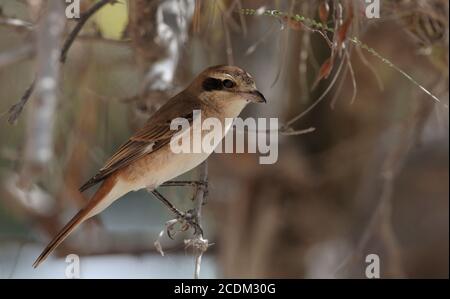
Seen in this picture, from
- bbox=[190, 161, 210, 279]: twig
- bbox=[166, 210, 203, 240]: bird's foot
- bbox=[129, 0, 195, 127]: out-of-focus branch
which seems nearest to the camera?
bbox=[190, 161, 210, 279]: twig

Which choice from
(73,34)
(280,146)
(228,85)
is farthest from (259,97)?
(280,146)

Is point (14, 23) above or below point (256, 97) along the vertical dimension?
above

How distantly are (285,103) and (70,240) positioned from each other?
1.82 m

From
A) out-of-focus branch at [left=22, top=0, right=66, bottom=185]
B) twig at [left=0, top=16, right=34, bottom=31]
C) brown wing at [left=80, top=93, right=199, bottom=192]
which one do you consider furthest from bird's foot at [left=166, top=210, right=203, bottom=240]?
out-of-focus branch at [left=22, top=0, right=66, bottom=185]

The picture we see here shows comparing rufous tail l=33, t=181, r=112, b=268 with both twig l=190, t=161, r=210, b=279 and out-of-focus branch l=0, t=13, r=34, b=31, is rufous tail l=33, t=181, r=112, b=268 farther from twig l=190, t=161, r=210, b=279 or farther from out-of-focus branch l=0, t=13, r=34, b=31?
out-of-focus branch l=0, t=13, r=34, b=31

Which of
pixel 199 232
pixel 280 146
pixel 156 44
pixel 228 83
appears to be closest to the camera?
pixel 199 232

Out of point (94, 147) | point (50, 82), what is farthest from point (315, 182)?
point (50, 82)

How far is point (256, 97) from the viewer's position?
3.56 meters

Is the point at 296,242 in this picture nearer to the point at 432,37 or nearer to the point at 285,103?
the point at 285,103

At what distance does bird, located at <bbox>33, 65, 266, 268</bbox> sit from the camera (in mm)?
3631

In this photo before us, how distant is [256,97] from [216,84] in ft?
0.86

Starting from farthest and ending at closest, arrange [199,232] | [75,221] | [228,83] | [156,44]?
[156,44]
[228,83]
[75,221]
[199,232]

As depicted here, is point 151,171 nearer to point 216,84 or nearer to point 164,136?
point 164,136

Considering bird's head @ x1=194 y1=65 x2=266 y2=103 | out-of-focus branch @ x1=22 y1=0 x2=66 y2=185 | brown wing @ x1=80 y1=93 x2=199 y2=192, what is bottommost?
out-of-focus branch @ x1=22 y1=0 x2=66 y2=185
